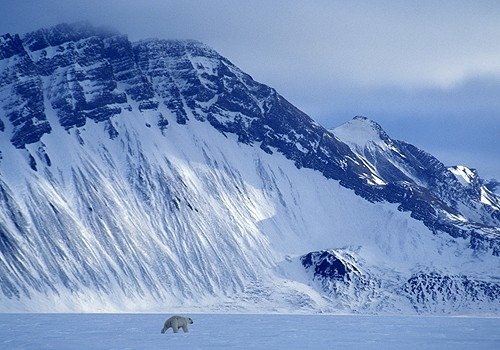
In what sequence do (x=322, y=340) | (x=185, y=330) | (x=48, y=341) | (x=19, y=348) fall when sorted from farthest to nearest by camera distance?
(x=185, y=330)
(x=322, y=340)
(x=48, y=341)
(x=19, y=348)

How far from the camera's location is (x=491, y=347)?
78500 mm

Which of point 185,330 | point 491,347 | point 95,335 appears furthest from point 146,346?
point 491,347

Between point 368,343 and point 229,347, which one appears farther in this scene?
point 368,343

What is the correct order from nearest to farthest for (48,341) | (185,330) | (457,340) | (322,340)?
(48,341) < (322,340) < (457,340) < (185,330)

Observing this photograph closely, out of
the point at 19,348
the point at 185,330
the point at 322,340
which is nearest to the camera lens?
the point at 19,348

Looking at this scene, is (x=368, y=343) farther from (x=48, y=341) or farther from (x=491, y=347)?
(x=48, y=341)

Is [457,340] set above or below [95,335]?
below

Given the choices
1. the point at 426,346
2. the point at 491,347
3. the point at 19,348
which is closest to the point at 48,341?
the point at 19,348

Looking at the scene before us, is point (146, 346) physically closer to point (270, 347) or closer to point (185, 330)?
point (270, 347)

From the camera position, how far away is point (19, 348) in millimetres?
68750

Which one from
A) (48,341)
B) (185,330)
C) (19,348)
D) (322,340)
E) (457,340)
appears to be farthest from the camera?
(185,330)

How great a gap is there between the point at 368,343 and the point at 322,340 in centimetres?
498

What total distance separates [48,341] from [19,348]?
8.64 m

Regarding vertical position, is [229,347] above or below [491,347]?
above
